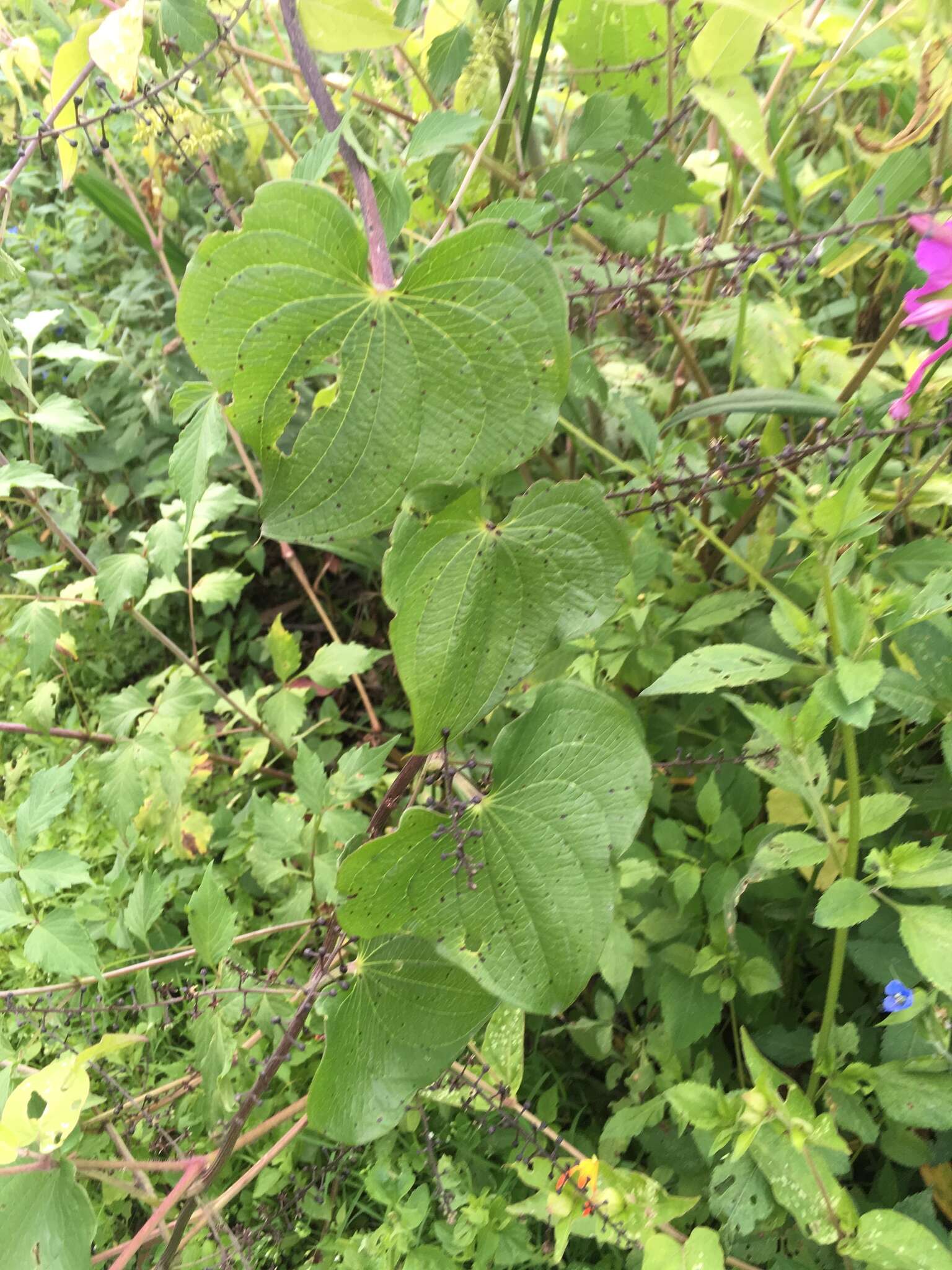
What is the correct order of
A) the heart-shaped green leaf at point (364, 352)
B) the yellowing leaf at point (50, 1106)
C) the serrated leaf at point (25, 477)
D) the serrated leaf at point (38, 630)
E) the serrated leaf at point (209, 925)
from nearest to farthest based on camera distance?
the heart-shaped green leaf at point (364, 352) → the yellowing leaf at point (50, 1106) → the serrated leaf at point (209, 925) → the serrated leaf at point (25, 477) → the serrated leaf at point (38, 630)

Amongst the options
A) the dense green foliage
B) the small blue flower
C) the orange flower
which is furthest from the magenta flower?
the orange flower

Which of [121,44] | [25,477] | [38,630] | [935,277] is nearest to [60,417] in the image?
[25,477]

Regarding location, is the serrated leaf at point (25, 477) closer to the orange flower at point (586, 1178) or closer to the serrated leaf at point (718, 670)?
the serrated leaf at point (718, 670)

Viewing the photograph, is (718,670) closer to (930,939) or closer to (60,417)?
(930,939)

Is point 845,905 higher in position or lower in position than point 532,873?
lower

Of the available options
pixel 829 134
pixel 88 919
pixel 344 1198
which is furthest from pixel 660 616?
pixel 829 134

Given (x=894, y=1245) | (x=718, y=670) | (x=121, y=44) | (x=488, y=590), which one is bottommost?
(x=894, y=1245)

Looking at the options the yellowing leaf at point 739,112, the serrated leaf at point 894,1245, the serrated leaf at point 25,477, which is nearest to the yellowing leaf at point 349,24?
the yellowing leaf at point 739,112
